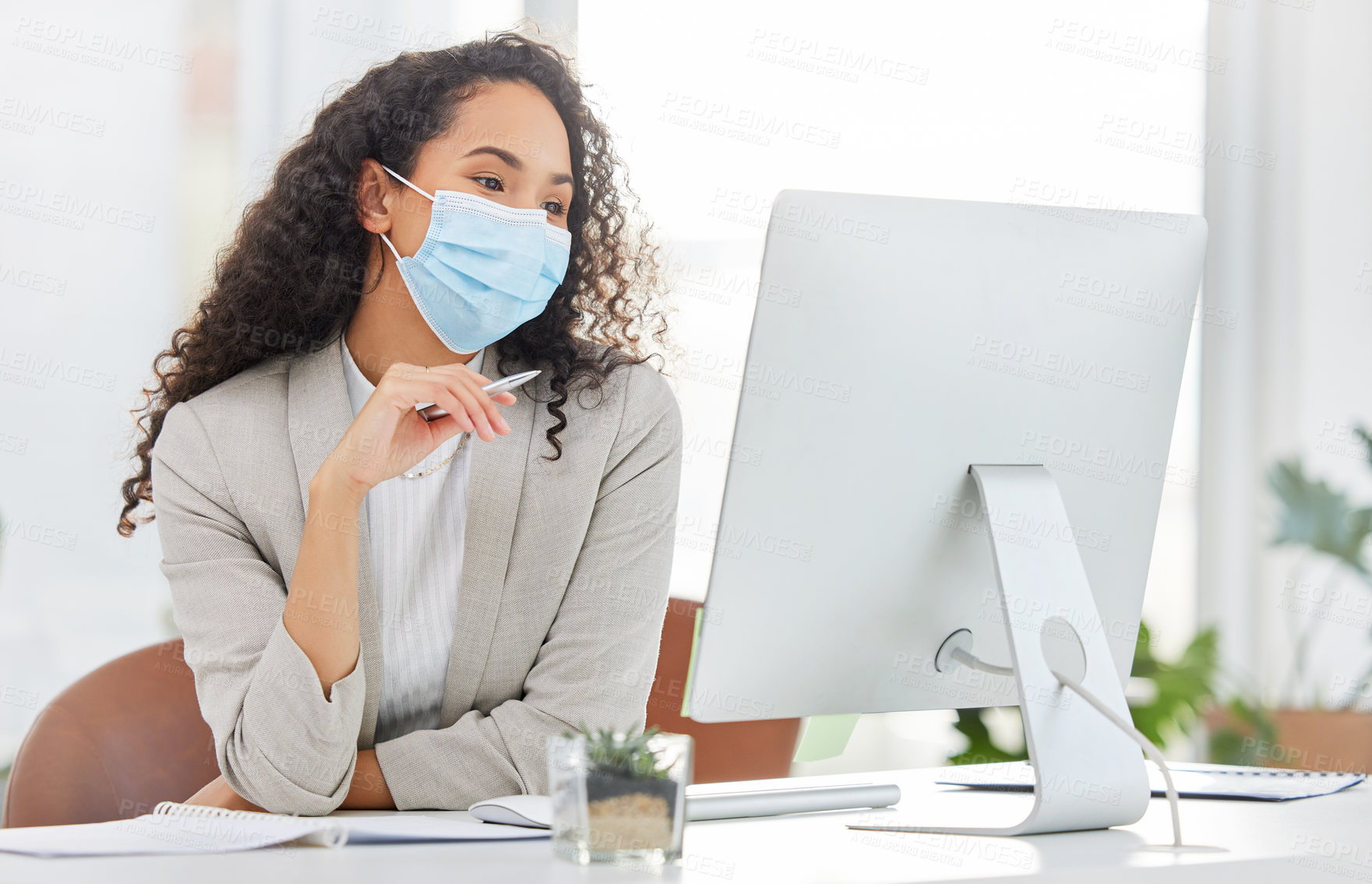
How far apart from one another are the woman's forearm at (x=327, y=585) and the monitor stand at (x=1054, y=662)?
0.57 metres

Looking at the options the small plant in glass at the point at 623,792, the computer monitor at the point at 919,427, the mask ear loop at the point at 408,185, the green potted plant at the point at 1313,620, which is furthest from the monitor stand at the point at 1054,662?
the green potted plant at the point at 1313,620

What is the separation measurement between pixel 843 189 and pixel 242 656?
186cm

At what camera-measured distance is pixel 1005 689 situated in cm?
101

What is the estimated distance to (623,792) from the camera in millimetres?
688

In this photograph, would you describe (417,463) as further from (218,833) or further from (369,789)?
(218,833)

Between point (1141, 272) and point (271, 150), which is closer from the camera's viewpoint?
point (1141, 272)

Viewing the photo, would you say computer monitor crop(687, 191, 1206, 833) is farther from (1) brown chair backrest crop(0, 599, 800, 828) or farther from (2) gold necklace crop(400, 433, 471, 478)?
(1) brown chair backrest crop(0, 599, 800, 828)

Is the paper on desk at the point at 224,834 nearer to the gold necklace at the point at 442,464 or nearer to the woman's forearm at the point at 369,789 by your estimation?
the woman's forearm at the point at 369,789

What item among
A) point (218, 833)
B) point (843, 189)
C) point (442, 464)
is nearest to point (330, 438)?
point (442, 464)

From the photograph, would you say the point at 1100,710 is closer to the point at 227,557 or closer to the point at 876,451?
the point at 876,451

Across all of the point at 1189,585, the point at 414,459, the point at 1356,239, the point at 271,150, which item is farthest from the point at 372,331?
the point at 1356,239

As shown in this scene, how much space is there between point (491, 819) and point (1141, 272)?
0.73 metres

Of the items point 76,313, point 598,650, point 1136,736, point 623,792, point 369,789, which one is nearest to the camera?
point 623,792

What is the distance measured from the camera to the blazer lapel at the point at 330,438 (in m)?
1.20
